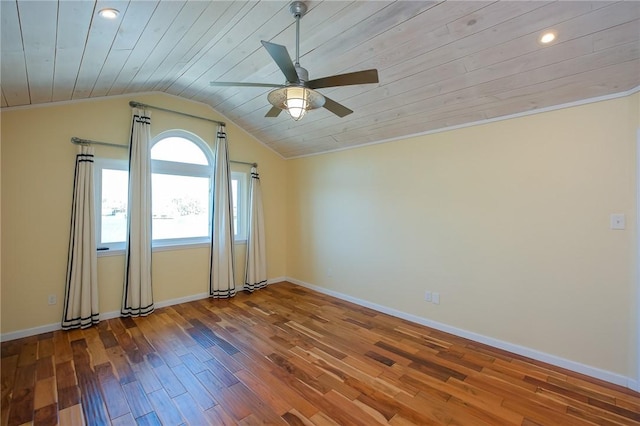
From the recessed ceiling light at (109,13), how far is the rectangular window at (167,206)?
2.35m

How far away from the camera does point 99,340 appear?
305cm

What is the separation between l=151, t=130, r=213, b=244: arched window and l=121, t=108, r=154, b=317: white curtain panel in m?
0.29

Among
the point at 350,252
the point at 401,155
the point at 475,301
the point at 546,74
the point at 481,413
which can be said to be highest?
the point at 546,74

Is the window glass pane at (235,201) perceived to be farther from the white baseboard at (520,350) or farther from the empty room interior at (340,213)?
the white baseboard at (520,350)

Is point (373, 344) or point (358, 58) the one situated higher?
point (358, 58)

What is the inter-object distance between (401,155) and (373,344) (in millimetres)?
2340

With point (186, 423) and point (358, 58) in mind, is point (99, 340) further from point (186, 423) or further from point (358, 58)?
point (358, 58)

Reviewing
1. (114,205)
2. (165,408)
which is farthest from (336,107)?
(114,205)

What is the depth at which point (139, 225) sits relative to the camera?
372 centimetres

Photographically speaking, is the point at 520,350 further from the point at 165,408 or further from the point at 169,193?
the point at 169,193

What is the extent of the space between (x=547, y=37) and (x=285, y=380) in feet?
10.7

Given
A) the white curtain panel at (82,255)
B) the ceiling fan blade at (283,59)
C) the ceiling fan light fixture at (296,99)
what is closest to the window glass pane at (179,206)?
the white curtain panel at (82,255)

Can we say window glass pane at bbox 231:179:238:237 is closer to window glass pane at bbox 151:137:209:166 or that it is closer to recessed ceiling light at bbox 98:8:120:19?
window glass pane at bbox 151:137:209:166

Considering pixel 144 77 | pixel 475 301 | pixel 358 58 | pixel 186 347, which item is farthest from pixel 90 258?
pixel 475 301
